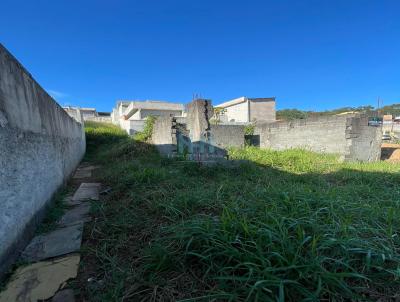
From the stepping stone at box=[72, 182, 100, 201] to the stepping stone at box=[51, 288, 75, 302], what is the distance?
6.66 ft

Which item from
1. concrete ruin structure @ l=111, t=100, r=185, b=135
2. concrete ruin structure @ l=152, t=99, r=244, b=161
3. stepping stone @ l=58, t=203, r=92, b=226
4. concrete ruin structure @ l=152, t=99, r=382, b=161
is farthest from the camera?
concrete ruin structure @ l=111, t=100, r=185, b=135

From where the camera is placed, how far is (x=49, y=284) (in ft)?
5.03

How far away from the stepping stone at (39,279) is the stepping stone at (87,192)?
1649 mm

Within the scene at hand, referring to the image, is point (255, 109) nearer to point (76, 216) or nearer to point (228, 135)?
point (228, 135)

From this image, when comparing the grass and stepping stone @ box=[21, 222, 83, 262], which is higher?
the grass

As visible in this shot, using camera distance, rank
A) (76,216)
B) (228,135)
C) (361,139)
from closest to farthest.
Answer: (76,216) → (361,139) → (228,135)

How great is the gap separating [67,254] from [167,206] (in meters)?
1.00

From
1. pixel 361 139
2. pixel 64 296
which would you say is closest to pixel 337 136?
pixel 361 139

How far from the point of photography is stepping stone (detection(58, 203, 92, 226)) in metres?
2.55

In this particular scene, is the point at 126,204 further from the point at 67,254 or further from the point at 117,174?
the point at 117,174

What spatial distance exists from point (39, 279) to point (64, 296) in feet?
1.12

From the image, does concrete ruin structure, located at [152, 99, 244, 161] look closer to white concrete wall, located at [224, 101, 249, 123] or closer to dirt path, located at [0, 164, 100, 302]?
dirt path, located at [0, 164, 100, 302]

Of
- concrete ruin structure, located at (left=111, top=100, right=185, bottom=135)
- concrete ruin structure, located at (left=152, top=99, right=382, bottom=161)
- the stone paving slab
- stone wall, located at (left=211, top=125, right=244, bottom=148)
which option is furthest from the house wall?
the stone paving slab

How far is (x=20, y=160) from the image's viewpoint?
2066mm
